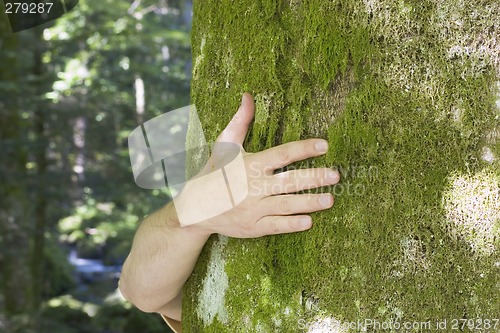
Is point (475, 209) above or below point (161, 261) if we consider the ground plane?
above

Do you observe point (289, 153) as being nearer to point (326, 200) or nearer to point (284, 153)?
point (284, 153)

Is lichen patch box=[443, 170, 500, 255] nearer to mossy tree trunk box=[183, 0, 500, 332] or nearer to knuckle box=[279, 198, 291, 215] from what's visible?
mossy tree trunk box=[183, 0, 500, 332]

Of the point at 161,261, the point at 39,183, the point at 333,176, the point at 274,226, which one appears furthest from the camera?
the point at 39,183

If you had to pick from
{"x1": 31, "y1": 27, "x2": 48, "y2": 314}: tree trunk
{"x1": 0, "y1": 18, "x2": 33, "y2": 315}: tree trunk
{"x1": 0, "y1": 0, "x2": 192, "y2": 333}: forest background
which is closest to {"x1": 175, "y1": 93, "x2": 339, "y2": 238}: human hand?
{"x1": 0, "y1": 0, "x2": 192, "y2": 333}: forest background

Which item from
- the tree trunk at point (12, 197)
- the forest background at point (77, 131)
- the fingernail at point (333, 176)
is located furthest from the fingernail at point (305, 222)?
the tree trunk at point (12, 197)

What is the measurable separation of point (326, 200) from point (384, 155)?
18cm

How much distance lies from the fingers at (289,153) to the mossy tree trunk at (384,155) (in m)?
0.03

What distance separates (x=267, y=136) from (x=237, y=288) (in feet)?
1.43

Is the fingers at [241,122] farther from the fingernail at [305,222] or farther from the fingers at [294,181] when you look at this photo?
the fingernail at [305,222]

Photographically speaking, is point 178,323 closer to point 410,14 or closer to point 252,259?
point 252,259

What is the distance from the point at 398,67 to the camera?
132 cm

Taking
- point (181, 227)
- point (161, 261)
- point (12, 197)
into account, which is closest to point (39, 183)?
point (12, 197)

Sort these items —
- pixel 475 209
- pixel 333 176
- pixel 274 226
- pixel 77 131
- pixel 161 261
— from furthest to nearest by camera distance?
pixel 77 131 → pixel 161 261 → pixel 274 226 → pixel 333 176 → pixel 475 209

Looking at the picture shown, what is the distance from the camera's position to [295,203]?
4.86ft
